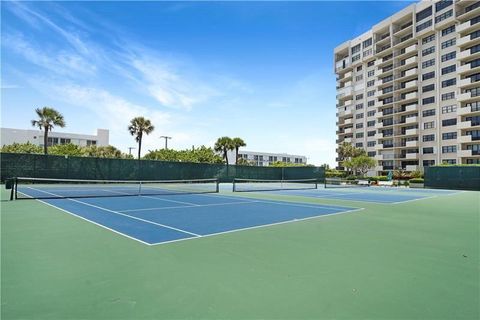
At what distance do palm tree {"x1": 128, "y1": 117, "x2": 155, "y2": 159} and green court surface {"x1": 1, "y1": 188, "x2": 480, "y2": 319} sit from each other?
46.1m

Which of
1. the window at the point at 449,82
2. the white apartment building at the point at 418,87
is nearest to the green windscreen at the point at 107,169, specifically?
the white apartment building at the point at 418,87

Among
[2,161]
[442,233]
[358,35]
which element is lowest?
[442,233]

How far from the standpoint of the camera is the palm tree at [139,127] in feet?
168

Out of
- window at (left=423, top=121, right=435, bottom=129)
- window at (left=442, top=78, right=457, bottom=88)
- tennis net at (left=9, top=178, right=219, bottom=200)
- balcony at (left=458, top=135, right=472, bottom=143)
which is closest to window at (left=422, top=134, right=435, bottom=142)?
window at (left=423, top=121, right=435, bottom=129)

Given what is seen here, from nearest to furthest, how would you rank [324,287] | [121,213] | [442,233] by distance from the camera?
1. [324,287]
2. [442,233]
3. [121,213]

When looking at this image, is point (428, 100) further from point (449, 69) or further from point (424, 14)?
point (424, 14)

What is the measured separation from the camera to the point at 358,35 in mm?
80625

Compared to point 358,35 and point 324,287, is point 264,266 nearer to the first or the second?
point 324,287

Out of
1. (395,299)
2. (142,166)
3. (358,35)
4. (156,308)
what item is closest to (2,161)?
(142,166)

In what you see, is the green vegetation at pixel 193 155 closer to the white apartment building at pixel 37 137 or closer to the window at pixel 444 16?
the white apartment building at pixel 37 137

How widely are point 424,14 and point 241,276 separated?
253 feet

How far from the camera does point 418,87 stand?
65000mm

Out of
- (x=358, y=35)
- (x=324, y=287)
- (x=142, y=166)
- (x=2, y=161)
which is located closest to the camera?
(x=324, y=287)

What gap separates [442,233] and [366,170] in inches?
2715
